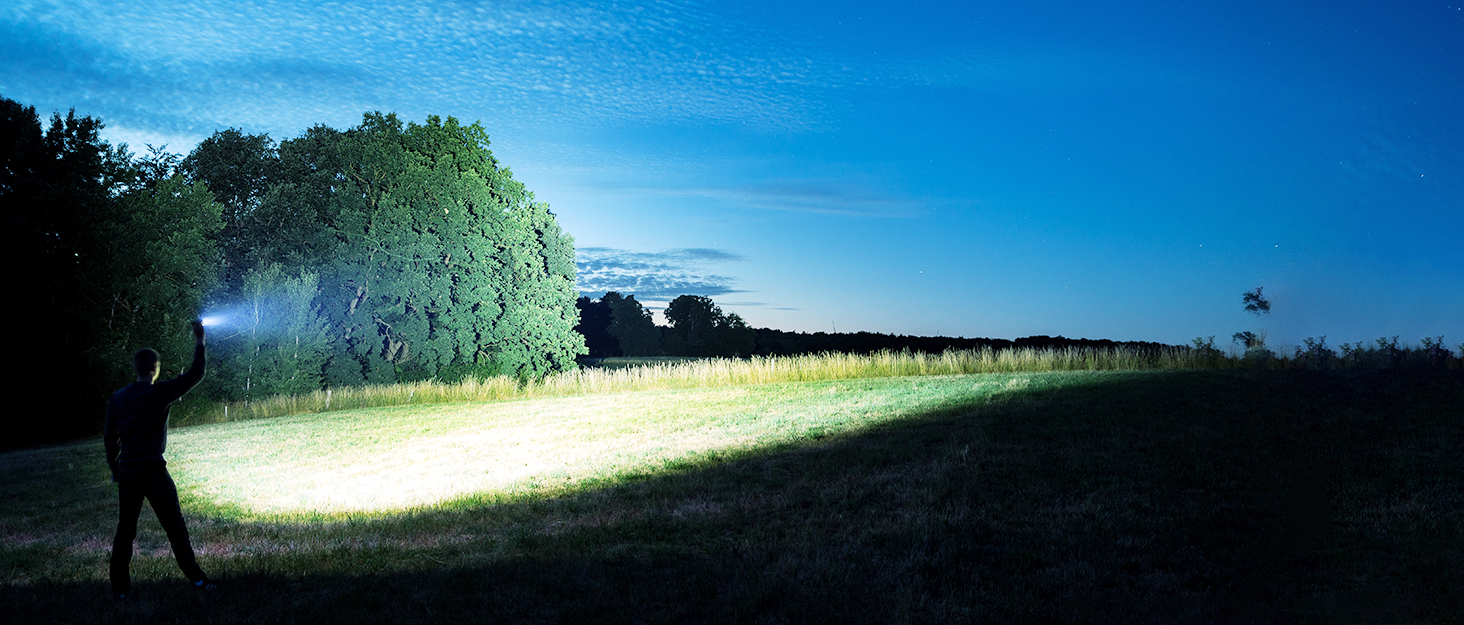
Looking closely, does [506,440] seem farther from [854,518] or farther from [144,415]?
[144,415]

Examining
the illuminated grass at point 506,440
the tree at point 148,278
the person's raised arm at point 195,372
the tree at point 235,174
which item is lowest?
the illuminated grass at point 506,440

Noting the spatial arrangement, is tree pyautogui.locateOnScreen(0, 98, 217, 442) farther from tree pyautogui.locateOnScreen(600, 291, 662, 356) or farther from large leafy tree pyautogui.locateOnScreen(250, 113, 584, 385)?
tree pyautogui.locateOnScreen(600, 291, 662, 356)

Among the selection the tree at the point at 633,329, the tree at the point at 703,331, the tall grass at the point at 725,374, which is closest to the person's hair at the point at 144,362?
the tall grass at the point at 725,374

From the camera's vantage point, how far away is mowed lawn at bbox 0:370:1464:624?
6914mm

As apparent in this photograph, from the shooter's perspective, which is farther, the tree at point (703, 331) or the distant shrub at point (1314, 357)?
the tree at point (703, 331)

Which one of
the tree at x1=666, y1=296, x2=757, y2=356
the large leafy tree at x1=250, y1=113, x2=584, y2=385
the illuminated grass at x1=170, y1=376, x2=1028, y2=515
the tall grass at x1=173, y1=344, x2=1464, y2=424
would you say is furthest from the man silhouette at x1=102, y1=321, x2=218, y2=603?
the tree at x1=666, y1=296, x2=757, y2=356

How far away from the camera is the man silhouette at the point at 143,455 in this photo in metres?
7.10

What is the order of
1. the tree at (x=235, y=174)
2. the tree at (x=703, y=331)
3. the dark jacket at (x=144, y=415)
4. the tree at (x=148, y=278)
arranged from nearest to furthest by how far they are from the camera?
the dark jacket at (x=144, y=415) < the tree at (x=148, y=278) < the tree at (x=235, y=174) < the tree at (x=703, y=331)

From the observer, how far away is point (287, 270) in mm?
33562

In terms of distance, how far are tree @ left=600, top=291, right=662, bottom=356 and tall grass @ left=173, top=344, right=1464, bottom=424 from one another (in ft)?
186

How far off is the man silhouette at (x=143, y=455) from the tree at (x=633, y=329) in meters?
80.8

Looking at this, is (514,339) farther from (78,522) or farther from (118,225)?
(78,522)

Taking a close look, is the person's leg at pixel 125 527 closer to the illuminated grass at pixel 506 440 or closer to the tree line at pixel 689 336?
the illuminated grass at pixel 506 440

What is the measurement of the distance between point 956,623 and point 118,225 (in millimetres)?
33914
